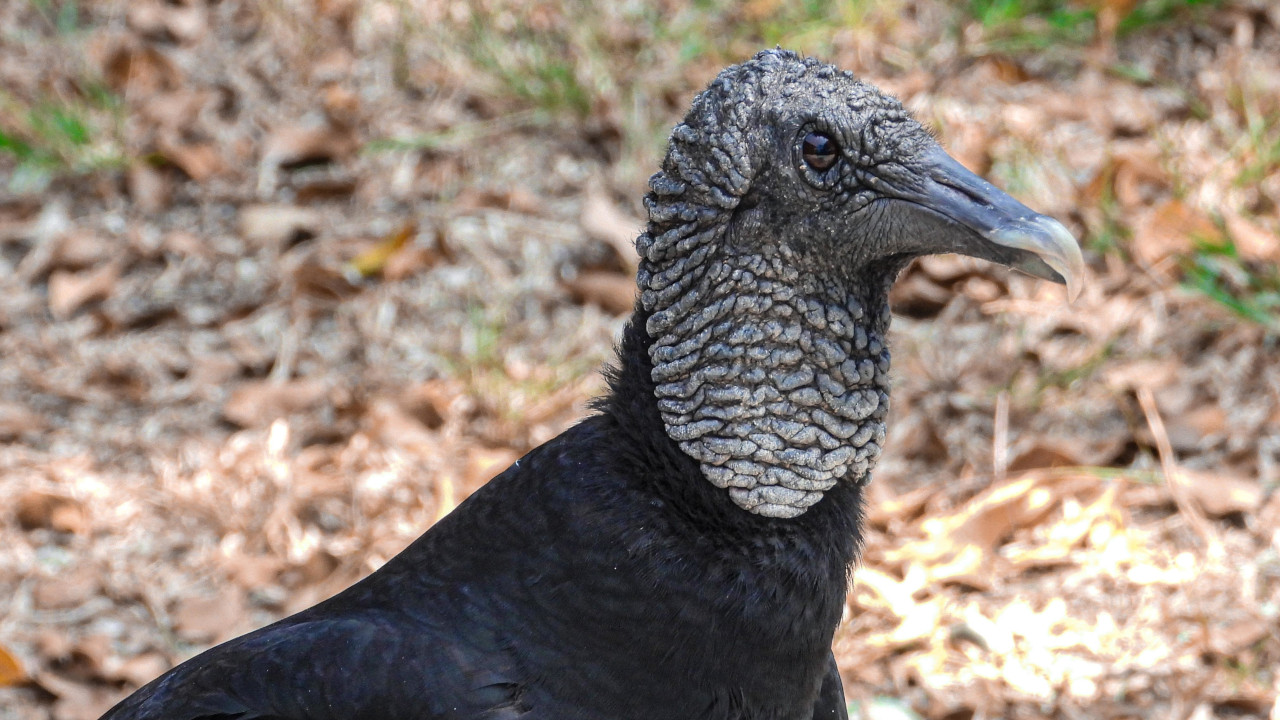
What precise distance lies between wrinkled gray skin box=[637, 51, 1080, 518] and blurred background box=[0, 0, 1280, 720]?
1.27m

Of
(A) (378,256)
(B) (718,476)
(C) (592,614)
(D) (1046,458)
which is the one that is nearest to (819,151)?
(B) (718,476)

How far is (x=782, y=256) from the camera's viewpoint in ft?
6.42

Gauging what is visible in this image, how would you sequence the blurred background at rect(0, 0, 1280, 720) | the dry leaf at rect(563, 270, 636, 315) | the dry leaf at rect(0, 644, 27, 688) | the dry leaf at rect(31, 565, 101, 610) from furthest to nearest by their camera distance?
the dry leaf at rect(563, 270, 636, 315) < the dry leaf at rect(31, 565, 101, 610) < the blurred background at rect(0, 0, 1280, 720) < the dry leaf at rect(0, 644, 27, 688)

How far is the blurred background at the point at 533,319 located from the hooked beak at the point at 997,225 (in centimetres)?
145

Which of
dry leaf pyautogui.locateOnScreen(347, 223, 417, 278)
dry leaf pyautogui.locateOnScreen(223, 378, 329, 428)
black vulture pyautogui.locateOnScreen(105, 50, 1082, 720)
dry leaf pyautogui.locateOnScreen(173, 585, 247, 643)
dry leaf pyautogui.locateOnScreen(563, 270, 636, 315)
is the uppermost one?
dry leaf pyautogui.locateOnScreen(347, 223, 417, 278)

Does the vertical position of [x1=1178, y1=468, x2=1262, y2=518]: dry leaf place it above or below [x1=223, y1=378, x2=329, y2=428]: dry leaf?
below

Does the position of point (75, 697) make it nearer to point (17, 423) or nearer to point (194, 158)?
point (17, 423)

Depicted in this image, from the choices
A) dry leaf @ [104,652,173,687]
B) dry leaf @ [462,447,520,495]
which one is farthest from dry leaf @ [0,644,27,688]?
dry leaf @ [462,447,520,495]

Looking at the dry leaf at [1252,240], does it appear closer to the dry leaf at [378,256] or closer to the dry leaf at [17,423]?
the dry leaf at [378,256]

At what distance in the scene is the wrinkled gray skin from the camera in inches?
76.1

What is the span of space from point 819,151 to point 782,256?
16cm

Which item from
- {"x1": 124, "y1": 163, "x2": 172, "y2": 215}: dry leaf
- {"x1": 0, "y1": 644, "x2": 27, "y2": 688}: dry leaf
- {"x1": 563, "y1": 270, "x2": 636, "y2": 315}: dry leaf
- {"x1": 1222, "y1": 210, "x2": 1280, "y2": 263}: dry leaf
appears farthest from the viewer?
{"x1": 124, "y1": 163, "x2": 172, "y2": 215}: dry leaf

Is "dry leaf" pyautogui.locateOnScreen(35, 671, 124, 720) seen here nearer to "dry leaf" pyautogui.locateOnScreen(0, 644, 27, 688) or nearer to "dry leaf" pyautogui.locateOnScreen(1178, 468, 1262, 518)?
"dry leaf" pyautogui.locateOnScreen(0, 644, 27, 688)

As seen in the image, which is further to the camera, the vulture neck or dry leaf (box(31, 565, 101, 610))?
dry leaf (box(31, 565, 101, 610))
